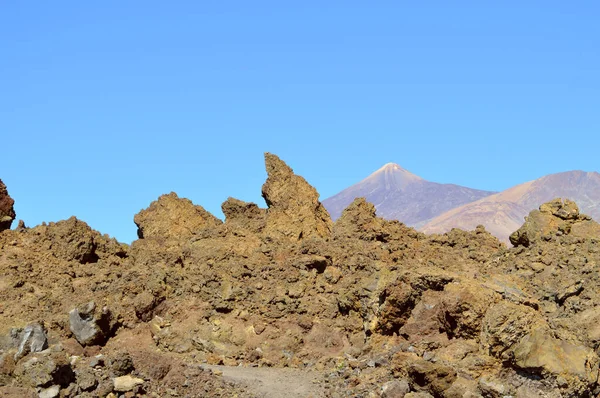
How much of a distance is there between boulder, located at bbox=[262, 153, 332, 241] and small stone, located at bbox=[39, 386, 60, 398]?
537 inches

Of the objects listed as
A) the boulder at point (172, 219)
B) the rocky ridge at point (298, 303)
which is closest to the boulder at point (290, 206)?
the rocky ridge at point (298, 303)

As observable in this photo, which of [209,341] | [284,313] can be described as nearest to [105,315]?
[209,341]

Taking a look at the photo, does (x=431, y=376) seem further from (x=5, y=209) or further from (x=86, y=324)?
(x=5, y=209)

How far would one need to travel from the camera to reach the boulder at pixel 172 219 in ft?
109

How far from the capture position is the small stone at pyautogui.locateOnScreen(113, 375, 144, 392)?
18.3 meters

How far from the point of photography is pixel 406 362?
63.6 feet

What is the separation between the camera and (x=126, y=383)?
18.5 metres

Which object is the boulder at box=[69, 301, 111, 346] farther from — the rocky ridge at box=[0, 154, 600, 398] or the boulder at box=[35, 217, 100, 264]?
the boulder at box=[35, 217, 100, 264]

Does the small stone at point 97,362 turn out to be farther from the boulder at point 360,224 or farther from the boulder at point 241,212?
the boulder at point 241,212

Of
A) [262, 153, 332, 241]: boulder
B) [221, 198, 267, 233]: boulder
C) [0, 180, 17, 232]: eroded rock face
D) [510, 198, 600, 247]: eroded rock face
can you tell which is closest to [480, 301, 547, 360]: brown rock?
[510, 198, 600, 247]: eroded rock face

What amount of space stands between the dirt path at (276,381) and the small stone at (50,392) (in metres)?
4.33

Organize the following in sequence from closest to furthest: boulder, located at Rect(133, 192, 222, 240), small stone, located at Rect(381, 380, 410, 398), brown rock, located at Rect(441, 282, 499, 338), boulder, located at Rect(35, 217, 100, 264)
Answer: small stone, located at Rect(381, 380, 410, 398) → brown rock, located at Rect(441, 282, 499, 338) → boulder, located at Rect(35, 217, 100, 264) → boulder, located at Rect(133, 192, 222, 240)

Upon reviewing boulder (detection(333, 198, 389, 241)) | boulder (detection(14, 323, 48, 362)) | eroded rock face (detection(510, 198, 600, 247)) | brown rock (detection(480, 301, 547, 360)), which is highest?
boulder (detection(333, 198, 389, 241))

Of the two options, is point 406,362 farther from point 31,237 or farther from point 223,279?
point 31,237
